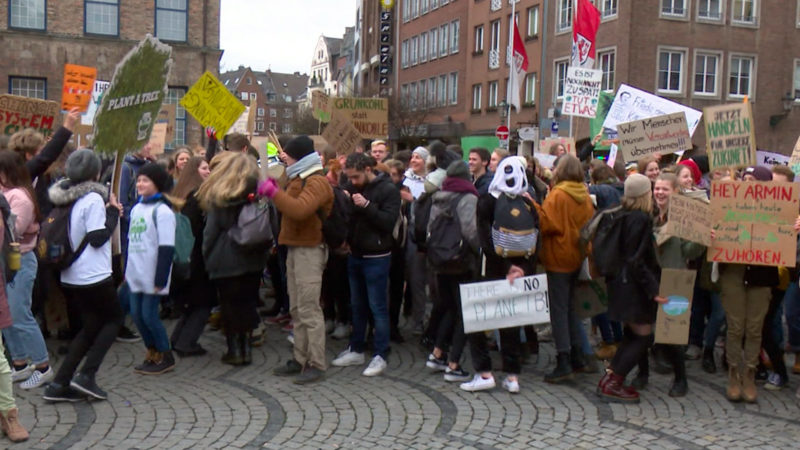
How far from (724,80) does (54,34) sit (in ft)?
85.6

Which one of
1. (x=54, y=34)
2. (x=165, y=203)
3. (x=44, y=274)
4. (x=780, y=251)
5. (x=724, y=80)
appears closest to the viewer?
(x=780, y=251)

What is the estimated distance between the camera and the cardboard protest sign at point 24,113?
9648 mm

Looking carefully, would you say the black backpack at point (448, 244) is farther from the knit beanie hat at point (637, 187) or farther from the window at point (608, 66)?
the window at point (608, 66)

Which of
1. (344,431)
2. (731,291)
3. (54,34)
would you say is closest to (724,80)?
(54,34)

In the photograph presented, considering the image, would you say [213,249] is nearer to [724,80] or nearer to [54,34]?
[54,34]

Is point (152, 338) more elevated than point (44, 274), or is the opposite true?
point (44, 274)

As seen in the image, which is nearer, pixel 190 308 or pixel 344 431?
pixel 344 431

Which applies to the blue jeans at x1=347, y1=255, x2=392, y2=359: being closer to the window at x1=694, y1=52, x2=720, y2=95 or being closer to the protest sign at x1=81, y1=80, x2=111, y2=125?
the protest sign at x1=81, y1=80, x2=111, y2=125

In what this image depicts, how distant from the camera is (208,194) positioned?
23.1 feet

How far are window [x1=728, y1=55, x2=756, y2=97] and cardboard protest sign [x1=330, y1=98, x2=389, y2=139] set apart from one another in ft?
87.9

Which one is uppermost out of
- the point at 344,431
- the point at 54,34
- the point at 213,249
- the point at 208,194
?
the point at 54,34

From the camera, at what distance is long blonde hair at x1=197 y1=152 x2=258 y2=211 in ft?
22.8

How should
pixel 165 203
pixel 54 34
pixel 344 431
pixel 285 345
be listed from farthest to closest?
pixel 54 34, pixel 285 345, pixel 165 203, pixel 344 431

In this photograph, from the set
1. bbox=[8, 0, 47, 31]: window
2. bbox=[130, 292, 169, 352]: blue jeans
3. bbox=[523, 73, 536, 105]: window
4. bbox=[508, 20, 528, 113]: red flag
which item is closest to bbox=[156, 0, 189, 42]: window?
bbox=[8, 0, 47, 31]: window
